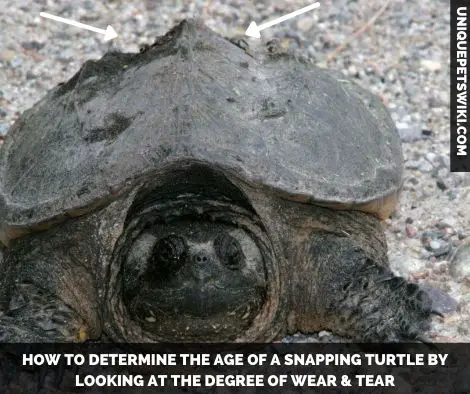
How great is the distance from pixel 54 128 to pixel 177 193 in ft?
3.08

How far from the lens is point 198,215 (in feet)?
13.2

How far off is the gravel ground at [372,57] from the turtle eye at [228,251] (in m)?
1.23

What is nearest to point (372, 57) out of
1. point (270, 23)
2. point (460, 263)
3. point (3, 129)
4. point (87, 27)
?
point (270, 23)

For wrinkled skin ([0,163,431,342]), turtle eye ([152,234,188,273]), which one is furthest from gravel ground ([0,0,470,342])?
turtle eye ([152,234,188,273])

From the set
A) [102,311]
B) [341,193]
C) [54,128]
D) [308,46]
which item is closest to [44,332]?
[102,311]

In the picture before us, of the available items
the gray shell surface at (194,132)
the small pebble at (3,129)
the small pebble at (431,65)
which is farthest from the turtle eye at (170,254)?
the small pebble at (431,65)

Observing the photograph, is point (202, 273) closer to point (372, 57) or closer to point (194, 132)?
point (194, 132)

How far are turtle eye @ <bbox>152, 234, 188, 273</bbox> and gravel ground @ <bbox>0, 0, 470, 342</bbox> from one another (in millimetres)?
1460

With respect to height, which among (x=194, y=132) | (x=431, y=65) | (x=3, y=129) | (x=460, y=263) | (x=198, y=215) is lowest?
(x=198, y=215)

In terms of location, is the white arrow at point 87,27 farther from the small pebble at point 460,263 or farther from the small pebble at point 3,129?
the small pebble at point 460,263

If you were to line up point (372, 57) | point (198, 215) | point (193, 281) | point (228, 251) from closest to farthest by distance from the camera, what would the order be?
point (193, 281) < point (228, 251) < point (198, 215) < point (372, 57)

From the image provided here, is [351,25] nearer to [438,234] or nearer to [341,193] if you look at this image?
[438,234]

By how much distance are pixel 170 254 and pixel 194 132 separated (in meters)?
0.59

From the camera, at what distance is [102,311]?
4.30 meters
